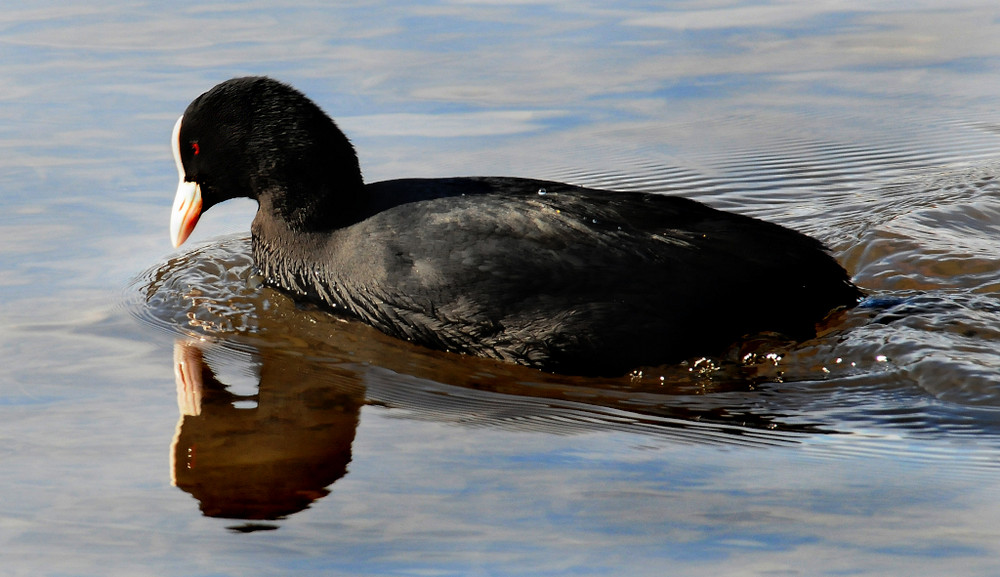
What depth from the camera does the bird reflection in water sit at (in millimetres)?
2920

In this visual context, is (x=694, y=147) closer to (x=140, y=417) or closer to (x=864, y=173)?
(x=864, y=173)

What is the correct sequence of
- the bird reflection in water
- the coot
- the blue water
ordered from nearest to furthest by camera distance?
the blue water
the bird reflection in water
the coot

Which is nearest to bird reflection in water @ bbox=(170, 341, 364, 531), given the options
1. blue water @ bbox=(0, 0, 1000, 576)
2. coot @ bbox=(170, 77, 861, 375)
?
blue water @ bbox=(0, 0, 1000, 576)

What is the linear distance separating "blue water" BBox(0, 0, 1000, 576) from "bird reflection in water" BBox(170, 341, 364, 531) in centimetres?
1

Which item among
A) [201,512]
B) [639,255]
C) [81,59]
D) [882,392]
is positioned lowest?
[201,512]

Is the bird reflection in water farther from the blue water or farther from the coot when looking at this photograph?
the coot

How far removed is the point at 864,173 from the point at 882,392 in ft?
6.89

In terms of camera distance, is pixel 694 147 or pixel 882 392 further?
pixel 694 147

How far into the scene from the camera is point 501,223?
374 centimetres

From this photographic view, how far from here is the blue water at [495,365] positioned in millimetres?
2697

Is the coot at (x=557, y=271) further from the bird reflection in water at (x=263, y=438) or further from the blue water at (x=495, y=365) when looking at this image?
the bird reflection in water at (x=263, y=438)

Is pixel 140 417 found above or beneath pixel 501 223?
beneath

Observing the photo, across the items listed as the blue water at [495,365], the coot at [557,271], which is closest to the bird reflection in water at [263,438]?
the blue water at [495,365]

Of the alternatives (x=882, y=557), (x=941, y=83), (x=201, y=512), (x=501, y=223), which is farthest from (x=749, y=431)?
(x=941, y=83)
